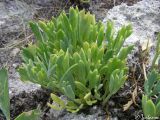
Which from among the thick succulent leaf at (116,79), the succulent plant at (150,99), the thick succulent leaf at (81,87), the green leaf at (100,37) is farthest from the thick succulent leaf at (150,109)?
the green leaf at (100,37)

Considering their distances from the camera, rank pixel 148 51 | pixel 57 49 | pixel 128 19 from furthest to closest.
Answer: pixel 128 19 < pixel 148 51 < pixel 57 49

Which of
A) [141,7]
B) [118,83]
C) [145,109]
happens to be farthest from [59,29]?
[141,7]

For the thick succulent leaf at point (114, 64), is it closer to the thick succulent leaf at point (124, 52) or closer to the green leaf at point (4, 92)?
the thick succulent leaf at point (124, 52)

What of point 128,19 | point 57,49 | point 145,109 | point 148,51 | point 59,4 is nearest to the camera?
point 145,109

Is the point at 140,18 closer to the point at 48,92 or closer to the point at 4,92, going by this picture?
the point at 48,92

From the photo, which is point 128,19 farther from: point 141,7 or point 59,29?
point 59,29

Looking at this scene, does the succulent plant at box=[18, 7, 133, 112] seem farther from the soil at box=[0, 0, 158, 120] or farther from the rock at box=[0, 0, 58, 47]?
the rock at box=[0, 0, 58, 47]
